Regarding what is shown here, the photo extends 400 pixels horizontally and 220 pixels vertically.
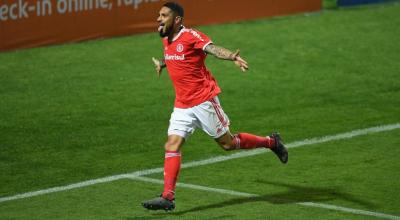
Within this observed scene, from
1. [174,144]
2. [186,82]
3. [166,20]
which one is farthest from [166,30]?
[174,144]

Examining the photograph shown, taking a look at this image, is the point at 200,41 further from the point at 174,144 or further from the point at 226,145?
the point at 226,145

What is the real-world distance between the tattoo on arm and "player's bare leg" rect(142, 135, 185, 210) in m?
0.97

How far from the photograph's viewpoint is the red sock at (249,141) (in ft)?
38.5

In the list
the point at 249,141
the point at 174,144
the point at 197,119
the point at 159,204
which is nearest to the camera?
the point at 159,204

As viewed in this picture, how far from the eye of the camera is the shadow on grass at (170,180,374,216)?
37.1ft

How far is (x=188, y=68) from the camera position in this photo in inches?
440

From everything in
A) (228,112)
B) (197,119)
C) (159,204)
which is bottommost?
(228,112)

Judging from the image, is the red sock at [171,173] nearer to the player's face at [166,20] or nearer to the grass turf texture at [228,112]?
the grass turf texture at [228,112]

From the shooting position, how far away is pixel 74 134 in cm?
1508

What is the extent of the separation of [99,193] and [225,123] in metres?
1.70

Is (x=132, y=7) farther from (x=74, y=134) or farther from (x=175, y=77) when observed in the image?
(x=175, y=77)

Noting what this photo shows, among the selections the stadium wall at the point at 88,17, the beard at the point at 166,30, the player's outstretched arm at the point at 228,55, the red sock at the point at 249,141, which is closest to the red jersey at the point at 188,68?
the beard at the point at 166,30

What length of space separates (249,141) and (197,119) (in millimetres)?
921

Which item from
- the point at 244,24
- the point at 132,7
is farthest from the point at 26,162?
the point at 244,24
